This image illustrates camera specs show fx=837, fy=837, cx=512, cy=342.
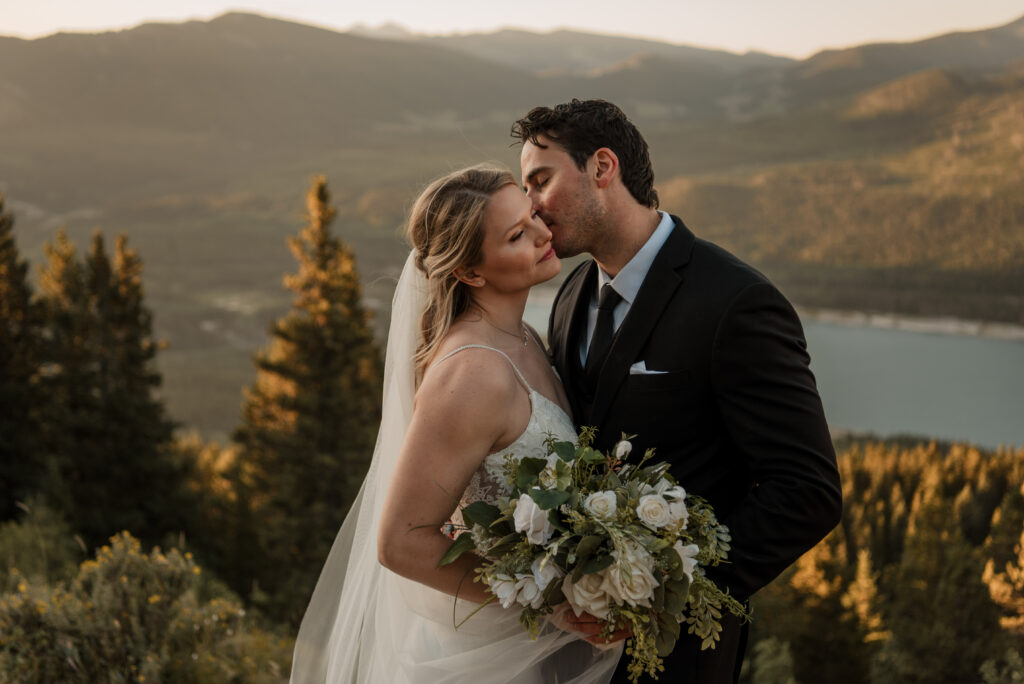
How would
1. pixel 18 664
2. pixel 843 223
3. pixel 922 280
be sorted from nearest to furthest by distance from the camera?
pixel 18 664 < pixel 922 280 < pixel 843 223

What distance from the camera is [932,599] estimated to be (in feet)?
146

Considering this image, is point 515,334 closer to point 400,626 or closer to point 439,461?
point 439,461

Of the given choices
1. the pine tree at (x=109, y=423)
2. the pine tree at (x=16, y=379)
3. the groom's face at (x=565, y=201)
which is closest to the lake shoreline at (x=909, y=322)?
the pine tree at (x=109, y=423)

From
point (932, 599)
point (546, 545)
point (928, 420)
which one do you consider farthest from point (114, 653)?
point (928, 420)

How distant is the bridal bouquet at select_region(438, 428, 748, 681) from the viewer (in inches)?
93.7

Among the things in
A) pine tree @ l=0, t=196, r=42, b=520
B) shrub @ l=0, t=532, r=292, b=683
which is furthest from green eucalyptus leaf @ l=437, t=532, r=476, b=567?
pine tree @ l=0, t=196, r=42, b=520

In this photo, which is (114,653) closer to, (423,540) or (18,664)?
(18,664)

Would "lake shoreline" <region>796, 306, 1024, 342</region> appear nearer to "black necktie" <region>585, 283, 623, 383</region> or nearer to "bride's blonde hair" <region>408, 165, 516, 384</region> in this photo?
"black necktie" <region>585, 283, 623, 383</region>

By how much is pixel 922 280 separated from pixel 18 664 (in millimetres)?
175919

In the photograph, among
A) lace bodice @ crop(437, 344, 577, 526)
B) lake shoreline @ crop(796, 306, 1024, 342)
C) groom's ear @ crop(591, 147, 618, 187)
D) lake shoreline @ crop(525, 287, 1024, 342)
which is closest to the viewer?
lace bodice @ crop(437, 344, 577, 526)

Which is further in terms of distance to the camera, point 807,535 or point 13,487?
point 13,487

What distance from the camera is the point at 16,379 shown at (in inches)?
1480

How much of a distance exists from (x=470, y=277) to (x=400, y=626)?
1.46m

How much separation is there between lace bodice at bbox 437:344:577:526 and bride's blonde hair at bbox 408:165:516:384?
31 centimetres
